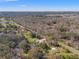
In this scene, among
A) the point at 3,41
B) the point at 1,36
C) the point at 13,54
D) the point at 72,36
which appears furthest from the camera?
the point at 72,36

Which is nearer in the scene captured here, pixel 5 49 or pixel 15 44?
pixel 5 49

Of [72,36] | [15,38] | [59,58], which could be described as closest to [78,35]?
[72,36]

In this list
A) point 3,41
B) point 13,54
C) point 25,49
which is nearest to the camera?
point 13,54

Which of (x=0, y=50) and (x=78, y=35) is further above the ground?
(x=0, y=50)

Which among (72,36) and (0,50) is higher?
(0,50)

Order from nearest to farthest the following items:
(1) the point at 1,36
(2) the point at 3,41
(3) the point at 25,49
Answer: (3) the point at 25,49, (2) the point at 3,41, (1) the point at 1,36

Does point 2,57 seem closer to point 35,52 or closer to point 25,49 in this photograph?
point 35,52

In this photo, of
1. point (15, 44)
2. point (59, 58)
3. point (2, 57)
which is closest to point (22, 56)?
point (2, 57)

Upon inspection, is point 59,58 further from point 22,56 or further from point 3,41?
point 3,41

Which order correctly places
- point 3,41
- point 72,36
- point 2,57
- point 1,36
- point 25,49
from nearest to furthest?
point 2,57 → point 25,49 → point 3,41 → point 1,36 → point 72,36

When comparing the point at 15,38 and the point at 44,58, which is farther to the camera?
the point at 15,38
